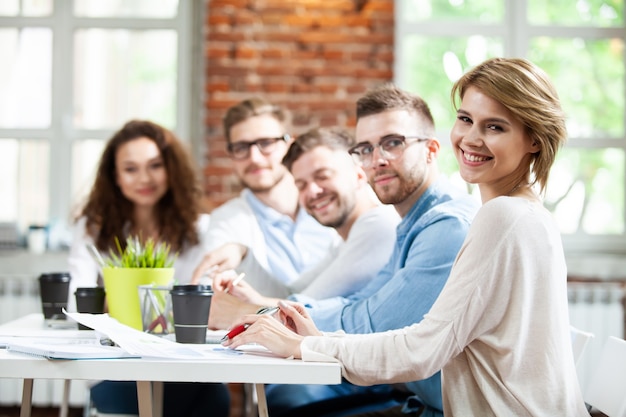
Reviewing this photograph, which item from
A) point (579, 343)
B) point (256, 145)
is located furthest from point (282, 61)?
point (579, 343)

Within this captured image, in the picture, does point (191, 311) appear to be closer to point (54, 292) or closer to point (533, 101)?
point (54, 292)

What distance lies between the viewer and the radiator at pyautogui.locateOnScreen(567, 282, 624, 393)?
4.40 meters

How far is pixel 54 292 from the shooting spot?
227 cm

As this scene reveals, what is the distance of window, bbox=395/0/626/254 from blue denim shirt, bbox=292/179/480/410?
2836 millimetres

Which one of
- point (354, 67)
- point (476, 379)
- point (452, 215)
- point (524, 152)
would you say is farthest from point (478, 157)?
point (354, 67)

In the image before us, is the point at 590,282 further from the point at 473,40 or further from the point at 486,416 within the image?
the point at 486,416

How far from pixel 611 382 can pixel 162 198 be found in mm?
1962

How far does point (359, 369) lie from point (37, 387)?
336 centimetres

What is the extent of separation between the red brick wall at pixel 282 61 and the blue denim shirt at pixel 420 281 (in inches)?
96.0

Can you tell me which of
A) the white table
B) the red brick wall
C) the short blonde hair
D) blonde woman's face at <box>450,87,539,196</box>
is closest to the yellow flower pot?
the white table

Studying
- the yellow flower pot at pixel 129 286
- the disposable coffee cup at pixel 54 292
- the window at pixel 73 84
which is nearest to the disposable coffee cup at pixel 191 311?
the yellow flower pot at pixel 129 286

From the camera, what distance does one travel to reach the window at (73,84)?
186 inches

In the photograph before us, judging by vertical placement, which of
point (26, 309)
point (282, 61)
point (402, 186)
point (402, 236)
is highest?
point (282, 61)

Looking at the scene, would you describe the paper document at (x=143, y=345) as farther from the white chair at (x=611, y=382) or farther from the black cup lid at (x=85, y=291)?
the white chair at (x=611, y=382)
